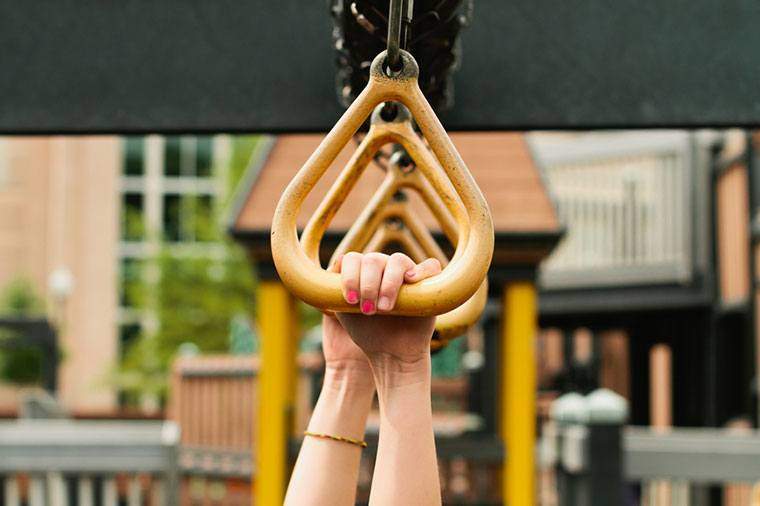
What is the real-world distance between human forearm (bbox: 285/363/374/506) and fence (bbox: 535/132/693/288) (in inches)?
218

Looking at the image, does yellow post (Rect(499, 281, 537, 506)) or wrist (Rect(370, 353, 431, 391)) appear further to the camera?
yellow post (Rect(499, 281, 537, 506))

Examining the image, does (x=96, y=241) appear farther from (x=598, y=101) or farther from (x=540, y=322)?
(x=598, y=101)

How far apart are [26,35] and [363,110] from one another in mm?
685

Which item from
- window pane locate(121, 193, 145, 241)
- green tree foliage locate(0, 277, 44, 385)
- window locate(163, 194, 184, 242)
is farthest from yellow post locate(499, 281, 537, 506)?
window locate(163, 194, 184, 242)

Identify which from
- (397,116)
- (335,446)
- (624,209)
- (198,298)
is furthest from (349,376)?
(198,298)

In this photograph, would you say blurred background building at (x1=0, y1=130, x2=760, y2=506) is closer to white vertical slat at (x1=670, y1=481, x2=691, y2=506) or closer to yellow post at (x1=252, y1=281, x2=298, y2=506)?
yellow post at (x1=252, y1=281, x2=298, y2=506)

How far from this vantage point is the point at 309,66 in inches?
52.6

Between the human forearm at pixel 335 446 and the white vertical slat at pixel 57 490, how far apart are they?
2966 mm

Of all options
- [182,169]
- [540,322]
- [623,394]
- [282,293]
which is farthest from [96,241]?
[282,293]

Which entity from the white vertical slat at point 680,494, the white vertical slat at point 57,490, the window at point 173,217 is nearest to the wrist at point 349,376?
the white vertical slat at point 680,494

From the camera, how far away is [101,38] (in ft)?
4.41

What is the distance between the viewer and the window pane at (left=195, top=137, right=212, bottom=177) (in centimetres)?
2025

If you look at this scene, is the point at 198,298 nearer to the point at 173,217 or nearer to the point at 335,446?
the point at 173,217

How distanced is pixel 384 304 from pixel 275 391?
2.48 m
